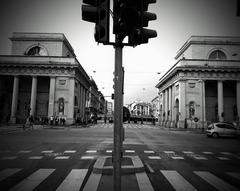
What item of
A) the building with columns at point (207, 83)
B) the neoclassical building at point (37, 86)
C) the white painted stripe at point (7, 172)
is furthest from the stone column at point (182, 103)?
the white painted stripe at point (7, 172)

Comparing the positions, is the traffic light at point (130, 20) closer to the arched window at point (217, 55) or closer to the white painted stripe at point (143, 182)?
the white painted stripe at point (143, 182)

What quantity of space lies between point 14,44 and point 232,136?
157ft

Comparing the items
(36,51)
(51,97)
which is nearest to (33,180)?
(51,97)

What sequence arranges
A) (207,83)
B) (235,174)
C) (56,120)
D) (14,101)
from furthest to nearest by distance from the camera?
(207,83) < (14,101) < (56,120) < (235,174)

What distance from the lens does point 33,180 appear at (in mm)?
5531

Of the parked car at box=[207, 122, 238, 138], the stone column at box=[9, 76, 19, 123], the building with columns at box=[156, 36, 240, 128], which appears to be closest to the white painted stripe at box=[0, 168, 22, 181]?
the parked car at box=[207, 122, 238, 138]

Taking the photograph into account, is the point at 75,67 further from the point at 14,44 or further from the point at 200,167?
the point at 200,167

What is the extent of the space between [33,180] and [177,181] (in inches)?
144

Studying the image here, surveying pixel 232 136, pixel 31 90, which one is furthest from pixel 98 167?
pixel 31 90

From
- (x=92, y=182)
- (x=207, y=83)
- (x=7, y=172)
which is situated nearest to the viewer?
(x=92, y=182)

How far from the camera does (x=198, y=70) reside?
43656 millimetres

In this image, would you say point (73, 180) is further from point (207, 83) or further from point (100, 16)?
point (207, 83)

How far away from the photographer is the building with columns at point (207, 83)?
43.2 m

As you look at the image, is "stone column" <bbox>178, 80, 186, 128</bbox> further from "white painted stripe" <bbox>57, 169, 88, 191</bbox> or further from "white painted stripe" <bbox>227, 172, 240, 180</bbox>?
"white painted stripe" <bbox>57, 169, 88, 191</bbox>
